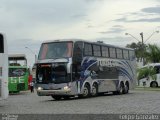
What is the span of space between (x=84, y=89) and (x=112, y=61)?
523cm

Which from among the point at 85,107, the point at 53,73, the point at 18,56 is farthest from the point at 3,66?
the point at 18,56

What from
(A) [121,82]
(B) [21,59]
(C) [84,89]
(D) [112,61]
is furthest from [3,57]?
(B) [21,59]

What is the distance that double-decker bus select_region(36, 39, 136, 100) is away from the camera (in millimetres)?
26453

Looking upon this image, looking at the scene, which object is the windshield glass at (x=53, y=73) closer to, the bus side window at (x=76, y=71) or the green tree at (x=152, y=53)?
the bus side window at (x=76, y=71)

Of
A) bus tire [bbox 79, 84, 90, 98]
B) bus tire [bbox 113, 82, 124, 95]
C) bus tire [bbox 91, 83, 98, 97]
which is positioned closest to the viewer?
bus tire [bbox 79, 84, 90, 98]

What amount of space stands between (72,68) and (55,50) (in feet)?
5.11

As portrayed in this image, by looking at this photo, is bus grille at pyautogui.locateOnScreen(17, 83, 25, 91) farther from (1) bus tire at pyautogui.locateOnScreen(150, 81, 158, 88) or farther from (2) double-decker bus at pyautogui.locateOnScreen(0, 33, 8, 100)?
(1) bus tire at pyautogui.locateOnScreen(150, 81, 158, 88)

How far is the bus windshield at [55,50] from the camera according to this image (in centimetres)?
2669

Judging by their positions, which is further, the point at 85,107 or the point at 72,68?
the point at 72,68

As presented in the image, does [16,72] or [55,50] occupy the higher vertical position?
[55,50]

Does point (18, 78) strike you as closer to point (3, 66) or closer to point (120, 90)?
point (120, 90)

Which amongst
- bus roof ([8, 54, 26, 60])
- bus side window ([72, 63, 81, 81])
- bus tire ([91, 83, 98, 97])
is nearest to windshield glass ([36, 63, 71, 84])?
bus side window ([72, 63, 81, 81])

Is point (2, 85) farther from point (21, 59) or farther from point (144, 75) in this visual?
point (144, 75)

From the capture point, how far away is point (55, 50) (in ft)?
88.7
